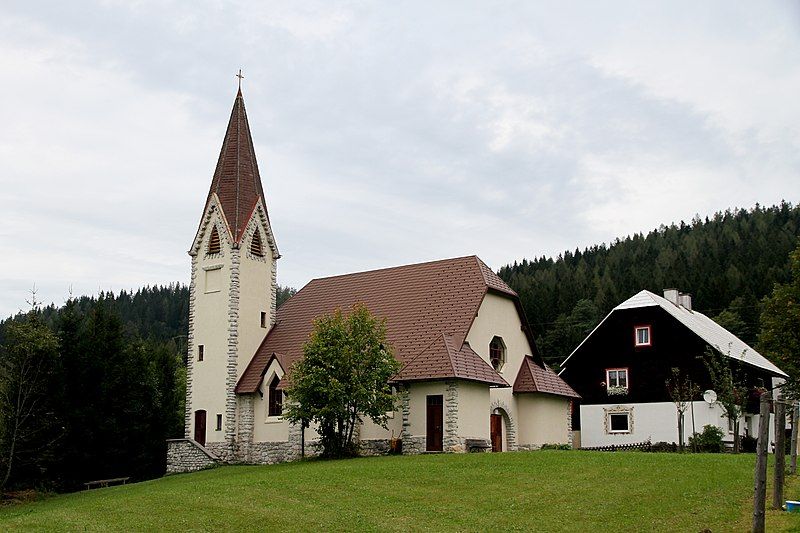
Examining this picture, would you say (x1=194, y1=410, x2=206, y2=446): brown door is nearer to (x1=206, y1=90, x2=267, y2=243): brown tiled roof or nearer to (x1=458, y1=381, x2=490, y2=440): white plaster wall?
(x1=206, y1=90, x2=267, y2=243): brown tiled roof

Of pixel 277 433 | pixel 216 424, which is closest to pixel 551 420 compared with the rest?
pixel 277 433

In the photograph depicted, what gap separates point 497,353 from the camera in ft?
131

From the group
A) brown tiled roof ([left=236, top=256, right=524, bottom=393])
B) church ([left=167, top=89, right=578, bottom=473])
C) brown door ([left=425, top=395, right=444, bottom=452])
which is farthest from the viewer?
brown tiled roof ([left=236, top=256, right=524, bottom=393])

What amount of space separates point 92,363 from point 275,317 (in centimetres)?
955

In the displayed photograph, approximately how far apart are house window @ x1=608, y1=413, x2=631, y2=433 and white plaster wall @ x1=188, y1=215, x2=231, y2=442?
68.7 feet

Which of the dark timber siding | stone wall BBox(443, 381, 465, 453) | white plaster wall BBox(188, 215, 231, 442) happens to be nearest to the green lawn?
stone wall BBox(443, 381, 465, 453)

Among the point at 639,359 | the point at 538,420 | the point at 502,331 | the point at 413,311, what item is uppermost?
the point at 413,311

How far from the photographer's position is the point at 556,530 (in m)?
17.5

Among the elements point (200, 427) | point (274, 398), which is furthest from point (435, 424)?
point (200, 427)

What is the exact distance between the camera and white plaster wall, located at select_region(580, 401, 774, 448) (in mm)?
43188

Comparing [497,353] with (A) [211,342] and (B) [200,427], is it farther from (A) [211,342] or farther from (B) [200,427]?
(B) [200,427]

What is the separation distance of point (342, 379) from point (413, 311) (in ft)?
21.5

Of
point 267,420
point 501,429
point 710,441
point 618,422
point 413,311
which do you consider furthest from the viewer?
point 618,422

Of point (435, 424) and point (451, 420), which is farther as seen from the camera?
point (435, 424)
